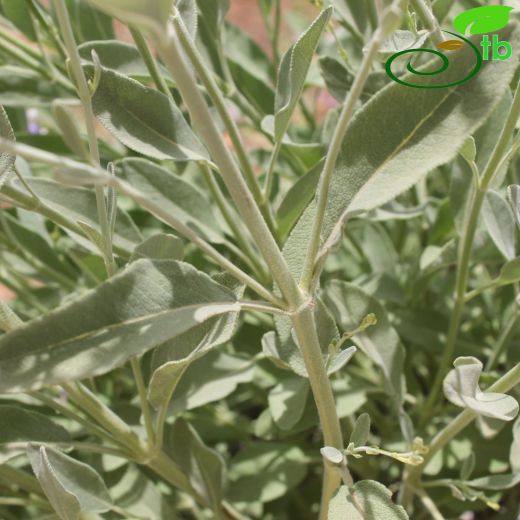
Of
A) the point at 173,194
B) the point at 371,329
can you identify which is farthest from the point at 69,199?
the point at 371,329

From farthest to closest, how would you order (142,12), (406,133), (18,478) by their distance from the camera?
(18,478) < (406,133) < (142,12)

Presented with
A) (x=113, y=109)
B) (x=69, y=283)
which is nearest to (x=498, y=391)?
(x=113, y=109)

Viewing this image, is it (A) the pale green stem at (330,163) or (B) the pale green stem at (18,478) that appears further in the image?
(B) the pale green stem at (18,478)

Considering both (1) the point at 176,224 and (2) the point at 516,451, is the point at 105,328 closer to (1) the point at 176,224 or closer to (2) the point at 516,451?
(1) the point at 176,224

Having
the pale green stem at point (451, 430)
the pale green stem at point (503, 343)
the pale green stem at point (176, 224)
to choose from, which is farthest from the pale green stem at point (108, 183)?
the pale green stem at point (503, 343)

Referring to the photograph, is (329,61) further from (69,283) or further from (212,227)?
(69,283)

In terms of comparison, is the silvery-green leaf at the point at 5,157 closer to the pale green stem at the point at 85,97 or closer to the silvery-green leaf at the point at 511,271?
the pale green stem at the point at 85,97
